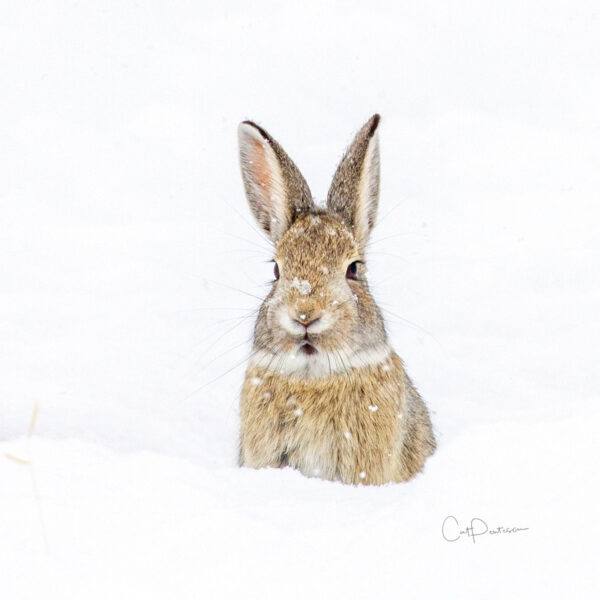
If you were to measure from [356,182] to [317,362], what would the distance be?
1134 mm

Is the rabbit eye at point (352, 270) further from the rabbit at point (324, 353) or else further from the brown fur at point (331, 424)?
the brown fur at point (331, 424)

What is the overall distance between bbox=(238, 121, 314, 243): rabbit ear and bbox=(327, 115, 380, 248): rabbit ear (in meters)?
0.18

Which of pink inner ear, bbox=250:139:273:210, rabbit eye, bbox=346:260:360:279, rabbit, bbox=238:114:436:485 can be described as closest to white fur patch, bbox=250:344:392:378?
rabbit, bbox=238:114:436:485

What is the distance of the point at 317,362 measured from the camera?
4832mm

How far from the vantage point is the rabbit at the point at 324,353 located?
15.6 ft

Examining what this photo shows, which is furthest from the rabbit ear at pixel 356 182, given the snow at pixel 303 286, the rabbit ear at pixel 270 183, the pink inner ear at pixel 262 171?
the snow at pixel 303 286

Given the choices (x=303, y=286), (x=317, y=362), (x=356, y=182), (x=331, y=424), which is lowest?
(x=331, y=424)

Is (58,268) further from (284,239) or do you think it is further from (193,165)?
(284,239)

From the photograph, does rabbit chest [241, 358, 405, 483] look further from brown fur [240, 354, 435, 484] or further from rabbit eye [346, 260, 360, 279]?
rabbit eye [346, 260, 360, 279]

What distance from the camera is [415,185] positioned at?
29.8 feet

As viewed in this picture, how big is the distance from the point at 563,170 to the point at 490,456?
6.21 m

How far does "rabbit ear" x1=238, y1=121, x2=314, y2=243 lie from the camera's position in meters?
5.32
